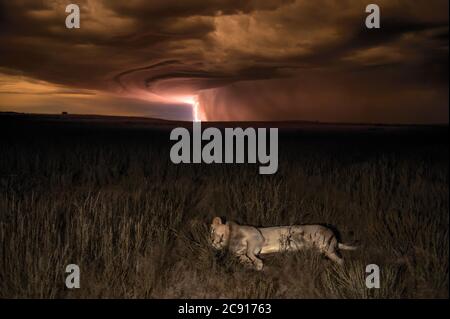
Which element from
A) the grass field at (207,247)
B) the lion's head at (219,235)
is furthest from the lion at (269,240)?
the grass field at (207,247)

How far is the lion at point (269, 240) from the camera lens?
16.4ft

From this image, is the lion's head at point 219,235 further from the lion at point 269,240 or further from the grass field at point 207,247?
the grass field at point 207,247

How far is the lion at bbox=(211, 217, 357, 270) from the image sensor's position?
16.4 ft

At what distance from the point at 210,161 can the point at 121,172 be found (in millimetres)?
2621

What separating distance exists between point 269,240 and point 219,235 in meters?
0.63

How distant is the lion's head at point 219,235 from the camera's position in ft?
16.6

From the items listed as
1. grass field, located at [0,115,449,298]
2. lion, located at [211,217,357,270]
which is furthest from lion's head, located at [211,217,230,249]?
grass field, located at [0,115,449,298]

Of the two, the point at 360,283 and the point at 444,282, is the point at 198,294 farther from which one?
the point at 444,282

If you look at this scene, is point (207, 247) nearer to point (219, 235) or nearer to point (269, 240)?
point (219, 235)

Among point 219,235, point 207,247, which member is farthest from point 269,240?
point 207,247

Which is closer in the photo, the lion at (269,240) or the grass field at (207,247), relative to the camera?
the grass field at (207,247)

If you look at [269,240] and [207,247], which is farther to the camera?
[269,240]

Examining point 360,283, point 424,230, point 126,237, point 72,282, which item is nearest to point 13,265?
point 72,282

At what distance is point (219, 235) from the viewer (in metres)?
5.09
